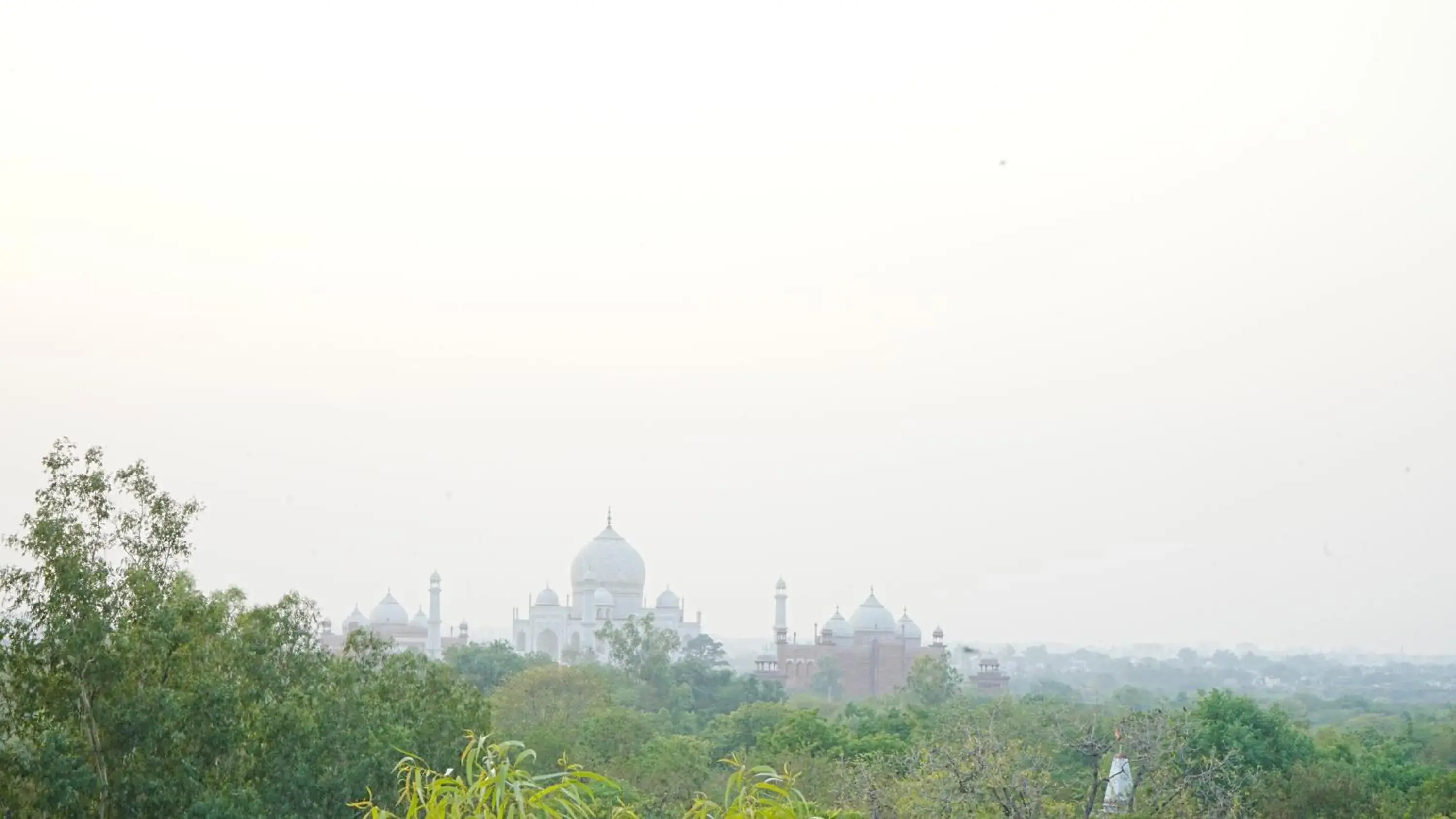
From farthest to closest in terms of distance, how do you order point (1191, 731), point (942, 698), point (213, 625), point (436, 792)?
point (942, 698) → point (1191, 731) → point (213, 625) → point (436, 792)

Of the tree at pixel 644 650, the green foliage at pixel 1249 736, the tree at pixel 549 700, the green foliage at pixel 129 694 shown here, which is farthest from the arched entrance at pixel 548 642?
the green foliage at pixel 129 694

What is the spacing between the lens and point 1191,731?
28.0m

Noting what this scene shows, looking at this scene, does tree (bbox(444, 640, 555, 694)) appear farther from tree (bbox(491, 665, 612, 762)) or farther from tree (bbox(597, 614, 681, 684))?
tree (bbox(491, 665, 612, 762))

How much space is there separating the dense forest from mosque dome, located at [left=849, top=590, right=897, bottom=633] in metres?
38.4

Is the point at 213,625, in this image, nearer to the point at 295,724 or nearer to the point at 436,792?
the point at 295,724

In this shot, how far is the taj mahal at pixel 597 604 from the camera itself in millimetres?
71875

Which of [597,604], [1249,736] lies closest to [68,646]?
[1249,736]

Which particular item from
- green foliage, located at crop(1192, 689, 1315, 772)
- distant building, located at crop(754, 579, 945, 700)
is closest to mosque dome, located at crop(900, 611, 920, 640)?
distant building, located at crop(754, 579, 945, 700)

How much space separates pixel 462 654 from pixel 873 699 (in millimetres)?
14539

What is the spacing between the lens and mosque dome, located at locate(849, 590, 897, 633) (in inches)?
2965

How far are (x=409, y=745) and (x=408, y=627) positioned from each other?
2490 inches

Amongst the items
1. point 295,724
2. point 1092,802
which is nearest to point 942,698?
point 1092,802

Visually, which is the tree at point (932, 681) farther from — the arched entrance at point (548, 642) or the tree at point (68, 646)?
the tree at point (68, 646)

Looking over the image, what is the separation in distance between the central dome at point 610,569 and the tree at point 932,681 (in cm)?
1902
